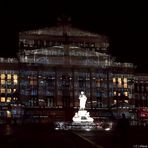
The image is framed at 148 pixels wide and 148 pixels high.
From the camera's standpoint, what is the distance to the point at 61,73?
135 meters

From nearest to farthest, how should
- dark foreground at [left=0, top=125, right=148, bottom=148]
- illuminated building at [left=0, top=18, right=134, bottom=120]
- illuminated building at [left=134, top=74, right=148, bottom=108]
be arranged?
dark foreground at [left=0, top=125, right=148, bottom=148] < illuminated building at [left=0, top=18, right=134, bottom=120] < illuminated building at [left=134, top=74, right=148, bottom=108]

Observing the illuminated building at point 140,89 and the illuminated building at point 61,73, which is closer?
the illuminated building at point 61,73

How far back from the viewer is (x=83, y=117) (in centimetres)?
7375

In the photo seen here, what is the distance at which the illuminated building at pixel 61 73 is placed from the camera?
13000 cm

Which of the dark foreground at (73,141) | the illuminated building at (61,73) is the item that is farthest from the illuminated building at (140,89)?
the dark foreground at (73,141)

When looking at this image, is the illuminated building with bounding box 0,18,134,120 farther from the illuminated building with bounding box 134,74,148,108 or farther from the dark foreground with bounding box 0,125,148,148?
the dark foreground with bounding box 0,125,148,148

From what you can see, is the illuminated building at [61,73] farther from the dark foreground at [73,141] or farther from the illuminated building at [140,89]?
the dark foreground at [73,141]

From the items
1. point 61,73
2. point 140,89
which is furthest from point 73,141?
point 140,89

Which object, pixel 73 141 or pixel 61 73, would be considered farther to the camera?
pixel 61 73

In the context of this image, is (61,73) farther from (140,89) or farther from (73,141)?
(73,141)

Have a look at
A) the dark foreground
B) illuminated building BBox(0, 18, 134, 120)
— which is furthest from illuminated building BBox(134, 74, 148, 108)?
the dark foreground

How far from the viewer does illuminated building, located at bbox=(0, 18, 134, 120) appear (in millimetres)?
130000

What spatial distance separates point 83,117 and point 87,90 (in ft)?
201

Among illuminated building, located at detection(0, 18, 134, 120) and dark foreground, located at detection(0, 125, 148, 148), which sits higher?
illuminated building, located at detection(0, 18, 134, 120)
